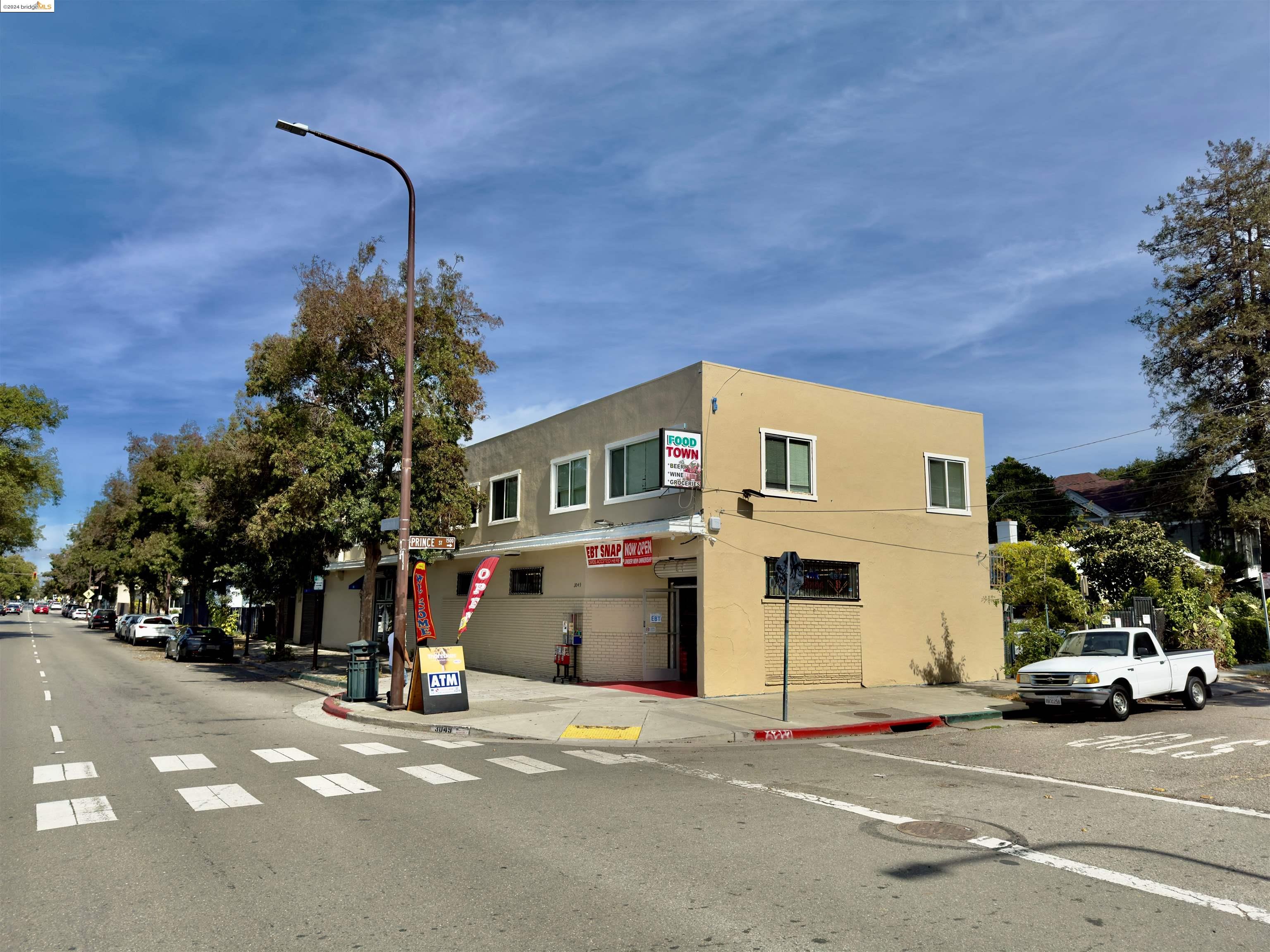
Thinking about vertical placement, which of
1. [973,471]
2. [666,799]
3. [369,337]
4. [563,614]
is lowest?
[666,799]

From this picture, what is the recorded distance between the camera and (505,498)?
27.0 meters

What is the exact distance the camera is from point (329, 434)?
69.6 ft

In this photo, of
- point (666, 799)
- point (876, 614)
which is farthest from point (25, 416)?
point (666, 799)

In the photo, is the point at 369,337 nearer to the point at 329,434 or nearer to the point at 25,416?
the point at 329,434

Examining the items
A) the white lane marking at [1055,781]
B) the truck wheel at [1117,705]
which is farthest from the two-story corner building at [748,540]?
the white lane marking at [1055,781]

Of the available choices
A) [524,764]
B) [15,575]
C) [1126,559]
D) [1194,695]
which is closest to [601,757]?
[524,764]

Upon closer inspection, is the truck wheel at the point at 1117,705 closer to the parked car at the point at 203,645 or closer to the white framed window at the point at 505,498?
the white framed window at the point at 505,498

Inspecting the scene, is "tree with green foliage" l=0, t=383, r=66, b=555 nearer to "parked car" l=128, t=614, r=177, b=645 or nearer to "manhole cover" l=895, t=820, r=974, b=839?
"parked car" l=128, t=614, r=177, b=645

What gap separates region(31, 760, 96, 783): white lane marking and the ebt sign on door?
11.2 metres

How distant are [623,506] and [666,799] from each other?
42.2 ft

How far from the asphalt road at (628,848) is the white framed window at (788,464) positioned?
326 inches

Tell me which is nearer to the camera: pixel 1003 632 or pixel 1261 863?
pixel 1261 863

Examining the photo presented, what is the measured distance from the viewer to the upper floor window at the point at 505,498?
1030 inches

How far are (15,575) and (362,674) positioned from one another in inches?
4165
